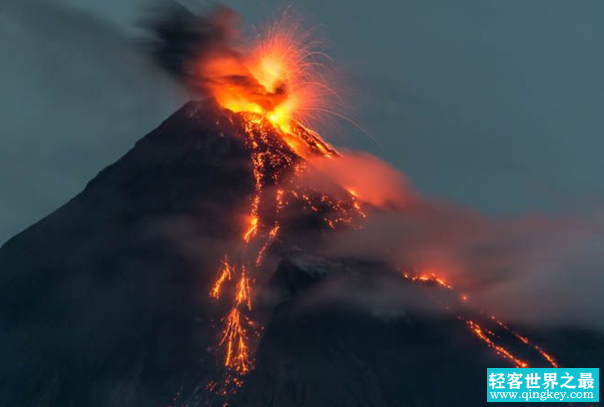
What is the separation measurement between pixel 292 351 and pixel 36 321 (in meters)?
35.1

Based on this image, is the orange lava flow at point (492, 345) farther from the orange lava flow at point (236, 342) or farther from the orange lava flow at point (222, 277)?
the orange lava flow at point (222, 277)

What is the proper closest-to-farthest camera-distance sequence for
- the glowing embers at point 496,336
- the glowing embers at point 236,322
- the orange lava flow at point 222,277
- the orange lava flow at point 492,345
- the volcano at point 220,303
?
the glowing embers at point 236,322 → the volcano at point 220,303 → the orange lava flow at point 492,345 → the glowing embers at point 496,336 → the orange lava flow at point 222,277

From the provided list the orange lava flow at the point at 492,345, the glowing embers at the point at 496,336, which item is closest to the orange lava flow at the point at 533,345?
the glowing embers at the point at 496,336

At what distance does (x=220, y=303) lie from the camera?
379ft

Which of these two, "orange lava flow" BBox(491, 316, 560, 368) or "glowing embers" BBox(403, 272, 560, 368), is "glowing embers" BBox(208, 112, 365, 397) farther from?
"orange lava flow" BBox(491, 316, 560, 368)

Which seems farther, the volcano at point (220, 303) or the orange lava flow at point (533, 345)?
the orange lava flow at point (533, 345)

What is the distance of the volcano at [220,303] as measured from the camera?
10575cm

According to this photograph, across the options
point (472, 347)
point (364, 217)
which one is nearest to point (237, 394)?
point (472, 347)


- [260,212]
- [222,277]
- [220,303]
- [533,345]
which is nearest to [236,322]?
[220,303]

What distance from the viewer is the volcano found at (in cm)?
10575

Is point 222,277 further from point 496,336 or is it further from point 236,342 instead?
point 496,336

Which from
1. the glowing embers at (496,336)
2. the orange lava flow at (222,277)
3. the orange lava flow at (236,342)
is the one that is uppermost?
the glowing embers at (496,336)

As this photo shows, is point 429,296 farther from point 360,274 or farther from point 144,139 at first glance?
point 144,139

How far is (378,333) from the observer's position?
113m
